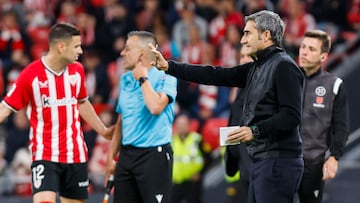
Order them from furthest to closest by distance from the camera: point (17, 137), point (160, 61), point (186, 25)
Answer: point (186, 25) → point (17, 137) → point (160, 61)

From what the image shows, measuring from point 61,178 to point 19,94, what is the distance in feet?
2.93

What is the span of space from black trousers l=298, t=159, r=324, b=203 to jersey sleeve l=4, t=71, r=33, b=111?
2.61 m

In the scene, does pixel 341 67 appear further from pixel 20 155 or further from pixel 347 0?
pixel 20 155

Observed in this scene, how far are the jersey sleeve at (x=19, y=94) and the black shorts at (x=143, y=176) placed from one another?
106cm

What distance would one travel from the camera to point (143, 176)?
9.17 m

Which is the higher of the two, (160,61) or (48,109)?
(160,61)

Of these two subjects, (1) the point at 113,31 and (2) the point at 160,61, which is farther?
(1) the point at 113,31

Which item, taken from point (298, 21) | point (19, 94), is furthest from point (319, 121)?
point (298, 21)

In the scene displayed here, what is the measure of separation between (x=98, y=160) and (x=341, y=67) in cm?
370

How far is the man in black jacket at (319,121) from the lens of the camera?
9094mm

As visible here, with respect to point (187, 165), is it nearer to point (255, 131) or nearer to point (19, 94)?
point (19, 94)

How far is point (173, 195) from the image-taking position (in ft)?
45.7

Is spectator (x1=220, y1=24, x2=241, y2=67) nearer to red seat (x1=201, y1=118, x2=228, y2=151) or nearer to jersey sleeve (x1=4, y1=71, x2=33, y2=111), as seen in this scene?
red seat (x1=201, y1=118, x2=228, y2=151)

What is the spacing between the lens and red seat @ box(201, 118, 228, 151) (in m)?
14.1
